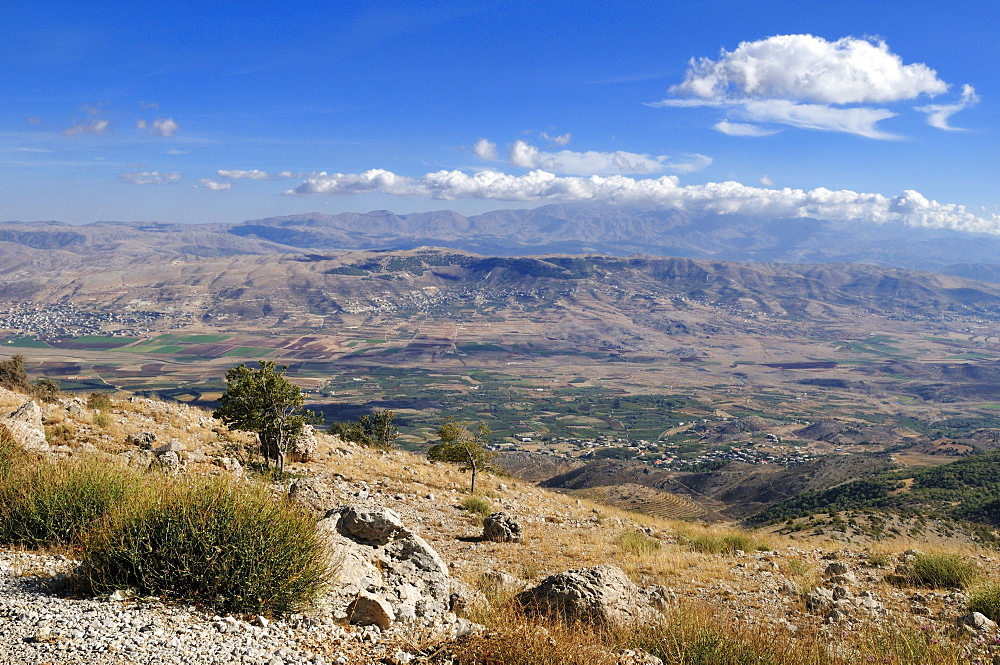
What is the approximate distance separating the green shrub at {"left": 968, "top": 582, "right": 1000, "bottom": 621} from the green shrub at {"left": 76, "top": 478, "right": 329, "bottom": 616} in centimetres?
1036

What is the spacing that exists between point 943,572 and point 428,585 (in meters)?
10.7

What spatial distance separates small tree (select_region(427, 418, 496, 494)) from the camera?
2759cm

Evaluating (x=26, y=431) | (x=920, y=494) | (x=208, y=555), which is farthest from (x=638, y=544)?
(x=920, y=494)

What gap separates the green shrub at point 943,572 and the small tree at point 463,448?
16138 millimetres

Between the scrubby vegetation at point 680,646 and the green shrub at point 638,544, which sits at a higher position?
the scrubby vegetation at point 680,646

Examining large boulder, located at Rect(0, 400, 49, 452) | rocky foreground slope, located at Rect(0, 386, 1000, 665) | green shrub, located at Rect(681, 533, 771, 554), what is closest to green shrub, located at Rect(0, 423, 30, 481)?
large boulder, located at Rect(0, 400, 49, 452)

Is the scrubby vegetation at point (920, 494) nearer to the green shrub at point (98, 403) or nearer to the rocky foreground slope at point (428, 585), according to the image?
A: the rocky foreground slope at point (428, 585)

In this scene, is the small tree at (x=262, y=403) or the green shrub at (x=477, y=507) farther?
the small tree at (x=262, y=403)

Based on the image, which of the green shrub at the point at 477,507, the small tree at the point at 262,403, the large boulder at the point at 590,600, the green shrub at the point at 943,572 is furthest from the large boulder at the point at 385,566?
the small tree at the point at 262,403

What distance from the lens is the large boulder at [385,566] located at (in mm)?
7430

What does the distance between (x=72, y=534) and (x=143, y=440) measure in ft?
41.5

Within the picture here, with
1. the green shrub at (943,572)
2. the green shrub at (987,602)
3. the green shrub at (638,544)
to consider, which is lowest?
the green shrub at (638,544)

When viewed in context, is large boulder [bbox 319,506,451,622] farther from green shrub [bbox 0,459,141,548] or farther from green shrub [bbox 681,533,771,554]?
green shrub [bbox 681,533,771,554]

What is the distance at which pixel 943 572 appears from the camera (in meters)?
11.5
